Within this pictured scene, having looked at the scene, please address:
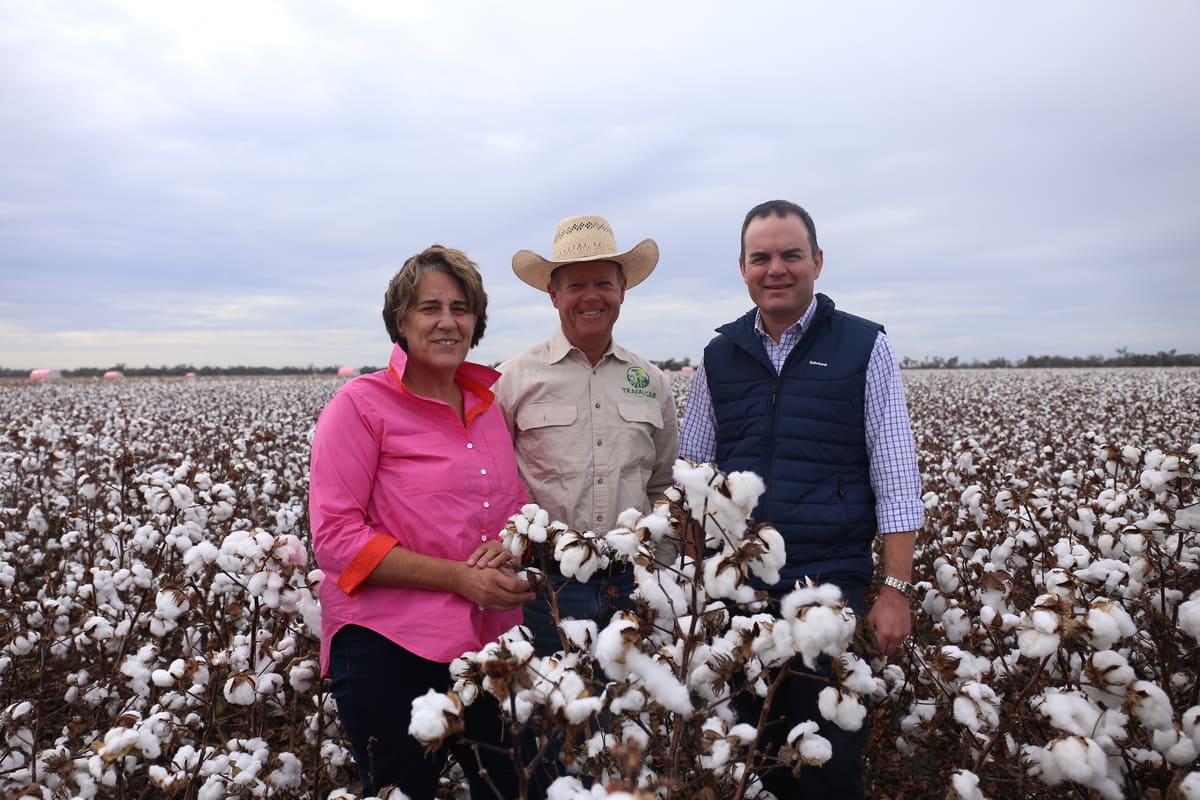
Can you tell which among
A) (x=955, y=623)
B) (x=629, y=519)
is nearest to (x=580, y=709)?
(x=629, y=519)

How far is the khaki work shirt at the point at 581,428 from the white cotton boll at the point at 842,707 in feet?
4.44

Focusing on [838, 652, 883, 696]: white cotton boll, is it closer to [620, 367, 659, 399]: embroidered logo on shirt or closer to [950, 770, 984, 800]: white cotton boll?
[950, 770, 984, 800]: white cotton boll

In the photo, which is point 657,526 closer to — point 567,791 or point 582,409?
point 567,791

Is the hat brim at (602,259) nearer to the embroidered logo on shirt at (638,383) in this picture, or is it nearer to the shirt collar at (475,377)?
the embroidered logo on shirt at (638,383)

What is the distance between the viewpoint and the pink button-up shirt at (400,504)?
2.36 meters

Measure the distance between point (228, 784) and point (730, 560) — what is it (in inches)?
79.2

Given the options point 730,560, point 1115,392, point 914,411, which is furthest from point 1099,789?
point 1115,392

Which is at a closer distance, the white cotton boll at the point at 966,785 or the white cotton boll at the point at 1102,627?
the white cotton boll at the point at 1102,627

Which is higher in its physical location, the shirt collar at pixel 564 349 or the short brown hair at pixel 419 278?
the short brown hair at pixel 419 278

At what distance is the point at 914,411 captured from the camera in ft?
60.6

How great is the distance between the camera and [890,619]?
8.65 feet

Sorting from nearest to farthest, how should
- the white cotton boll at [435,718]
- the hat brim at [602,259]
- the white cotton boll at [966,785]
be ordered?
the white cotton boll at [435,718]
the white cotton boll at [966,785]
the hat brim at [602,259]

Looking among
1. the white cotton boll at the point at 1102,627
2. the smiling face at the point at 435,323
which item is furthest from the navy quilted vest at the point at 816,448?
the smiling face at the point at 435,323

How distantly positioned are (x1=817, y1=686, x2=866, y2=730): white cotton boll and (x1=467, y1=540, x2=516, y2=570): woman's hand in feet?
3.25
